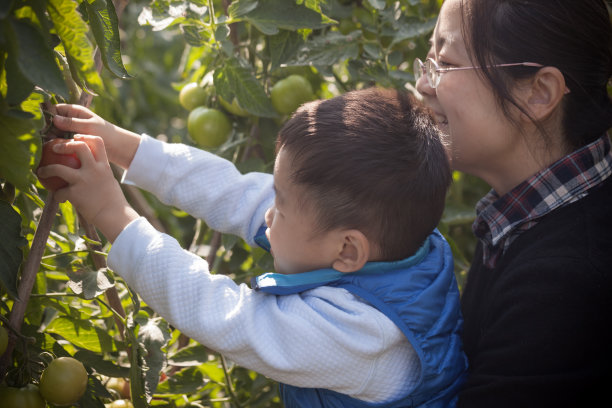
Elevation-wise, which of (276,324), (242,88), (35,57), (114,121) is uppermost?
(35,57)

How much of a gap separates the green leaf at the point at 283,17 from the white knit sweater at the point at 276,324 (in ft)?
1.66

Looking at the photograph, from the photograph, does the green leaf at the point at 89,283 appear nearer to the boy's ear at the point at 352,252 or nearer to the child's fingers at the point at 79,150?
the child's fingers at the point at 79,150

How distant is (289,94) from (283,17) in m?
0.19

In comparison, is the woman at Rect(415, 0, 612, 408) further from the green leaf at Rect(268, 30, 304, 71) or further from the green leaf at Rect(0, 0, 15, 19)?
the green leaf at Rect(0, 0, 15, 19)

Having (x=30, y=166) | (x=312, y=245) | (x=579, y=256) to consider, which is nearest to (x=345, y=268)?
(x=312, y=245)

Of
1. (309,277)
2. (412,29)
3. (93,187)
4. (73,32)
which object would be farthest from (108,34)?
(412,29)

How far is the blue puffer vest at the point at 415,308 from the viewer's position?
107 cm

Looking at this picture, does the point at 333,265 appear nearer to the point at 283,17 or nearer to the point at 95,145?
the point at 95,145

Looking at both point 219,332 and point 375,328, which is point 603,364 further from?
point 219,332

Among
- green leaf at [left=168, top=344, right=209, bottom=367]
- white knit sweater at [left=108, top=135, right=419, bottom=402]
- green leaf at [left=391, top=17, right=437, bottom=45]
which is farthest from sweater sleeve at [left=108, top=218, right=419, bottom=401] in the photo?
green leaf at [left=391, top=17, right=437, bottom=45]

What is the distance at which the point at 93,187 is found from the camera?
1015 millimetres

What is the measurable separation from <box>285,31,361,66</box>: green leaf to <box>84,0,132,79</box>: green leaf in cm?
57

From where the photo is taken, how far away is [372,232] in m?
1.08

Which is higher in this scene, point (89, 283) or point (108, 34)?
point (108, 34)
